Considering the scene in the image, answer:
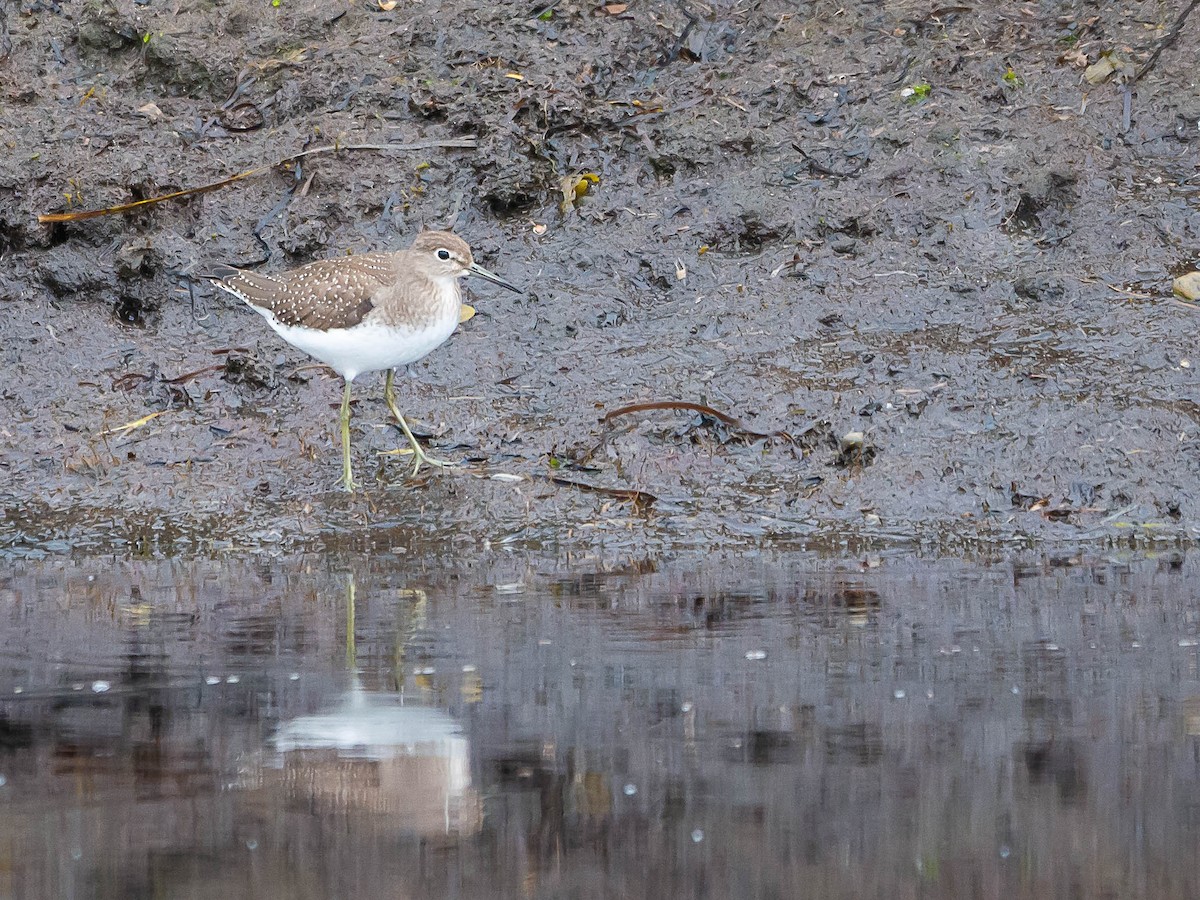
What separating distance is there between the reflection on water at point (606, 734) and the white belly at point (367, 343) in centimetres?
132

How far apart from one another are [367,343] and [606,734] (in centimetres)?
338

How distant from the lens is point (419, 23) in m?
10.2

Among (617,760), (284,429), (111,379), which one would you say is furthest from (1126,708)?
(111,379)

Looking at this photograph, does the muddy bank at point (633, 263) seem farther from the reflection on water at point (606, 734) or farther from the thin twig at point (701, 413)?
the reflection on water at point (606, 734)

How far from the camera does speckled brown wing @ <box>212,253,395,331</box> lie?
7.69 metres

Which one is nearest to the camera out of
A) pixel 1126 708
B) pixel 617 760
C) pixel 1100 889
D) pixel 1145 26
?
pixel 1100 889

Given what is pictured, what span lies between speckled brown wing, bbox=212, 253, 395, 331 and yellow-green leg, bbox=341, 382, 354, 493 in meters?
0.42

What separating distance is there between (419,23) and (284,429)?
11.1ft

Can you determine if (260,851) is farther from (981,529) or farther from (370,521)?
(981,529)

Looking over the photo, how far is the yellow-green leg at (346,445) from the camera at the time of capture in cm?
782

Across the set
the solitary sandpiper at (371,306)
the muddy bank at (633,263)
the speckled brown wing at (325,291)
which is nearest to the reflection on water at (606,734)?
the muddy bank at (633,263)

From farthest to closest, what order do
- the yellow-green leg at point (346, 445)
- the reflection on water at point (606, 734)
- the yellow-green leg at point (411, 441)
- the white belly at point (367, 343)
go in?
the yellow-green leg at point (411, 441) < the yellow-green leg at point (346, 445) < the white belly at point (367, 343) < the reflection on water at point (606, 734)

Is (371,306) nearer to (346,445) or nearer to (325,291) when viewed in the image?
(325,291)

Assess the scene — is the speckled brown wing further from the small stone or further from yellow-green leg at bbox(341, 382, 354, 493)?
the small stone
